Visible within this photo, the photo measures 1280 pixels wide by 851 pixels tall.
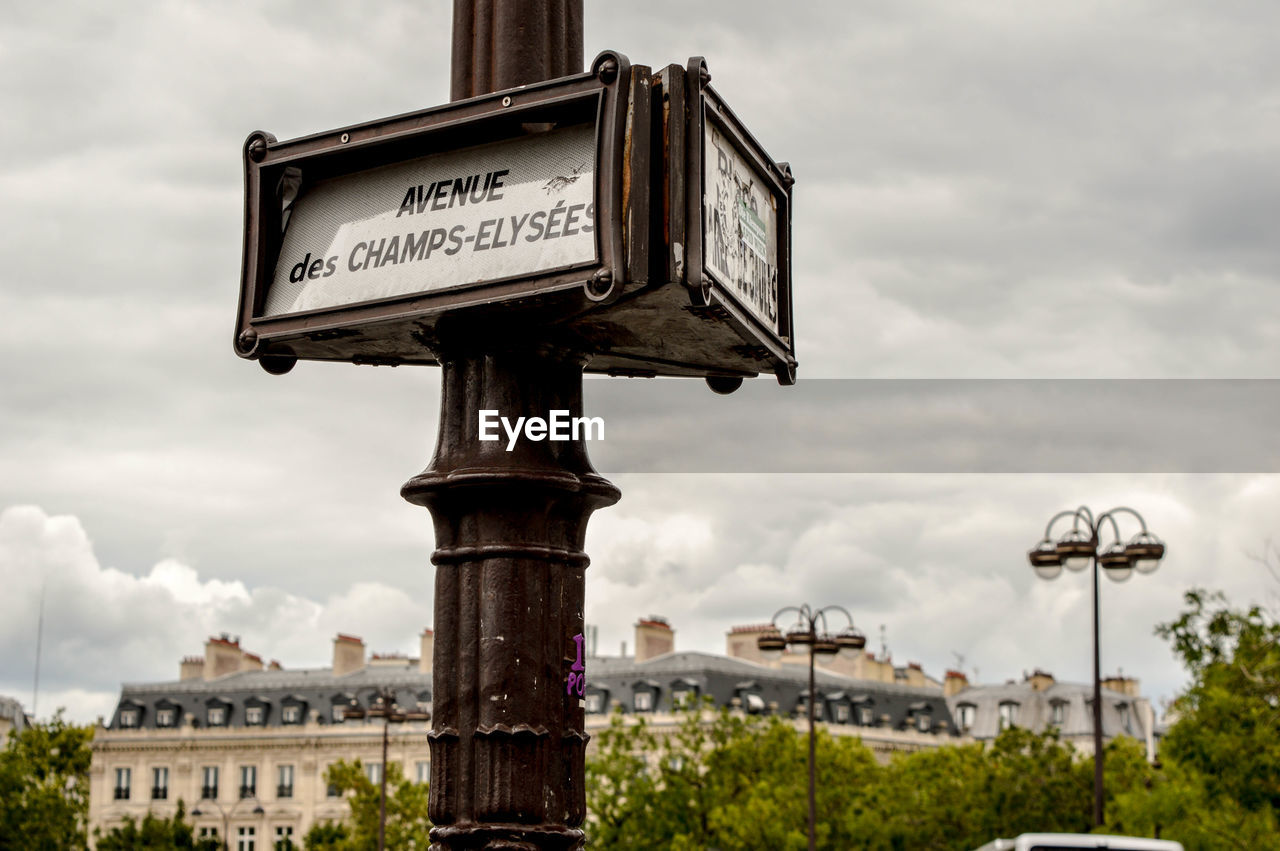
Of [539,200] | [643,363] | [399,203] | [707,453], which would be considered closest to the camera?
[539,200]

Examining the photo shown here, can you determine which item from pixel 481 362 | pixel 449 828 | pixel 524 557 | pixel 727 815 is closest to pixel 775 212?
pixel 481 362

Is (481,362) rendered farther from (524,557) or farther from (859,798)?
(859,798)

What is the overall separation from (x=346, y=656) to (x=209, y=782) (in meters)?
9.93

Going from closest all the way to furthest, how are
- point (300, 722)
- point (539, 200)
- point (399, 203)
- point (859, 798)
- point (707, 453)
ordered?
point (539, 200)
point (399, 203)
point (707, 453)
point (859, 798)
point (300, 722)

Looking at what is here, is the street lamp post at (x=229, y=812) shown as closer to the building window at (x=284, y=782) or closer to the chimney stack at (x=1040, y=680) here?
the building window at (x=284, y=782)

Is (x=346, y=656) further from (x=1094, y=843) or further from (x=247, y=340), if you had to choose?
(x=247, y=340)

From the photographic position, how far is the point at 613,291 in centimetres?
299

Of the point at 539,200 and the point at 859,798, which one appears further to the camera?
the point at 859,798

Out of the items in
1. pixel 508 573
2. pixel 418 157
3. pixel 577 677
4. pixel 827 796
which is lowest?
pixel 827 796

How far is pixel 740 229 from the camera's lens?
333 centimetres

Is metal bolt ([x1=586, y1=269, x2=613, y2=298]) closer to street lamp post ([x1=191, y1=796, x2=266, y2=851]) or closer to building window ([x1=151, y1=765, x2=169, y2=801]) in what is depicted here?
street lamp post ([x1=191, y1=796, x2=266, y2=851])

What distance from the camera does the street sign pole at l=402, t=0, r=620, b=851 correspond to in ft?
10.3

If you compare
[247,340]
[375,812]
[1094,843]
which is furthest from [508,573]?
[375,812]

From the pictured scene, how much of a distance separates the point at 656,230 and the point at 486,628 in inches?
32.4
